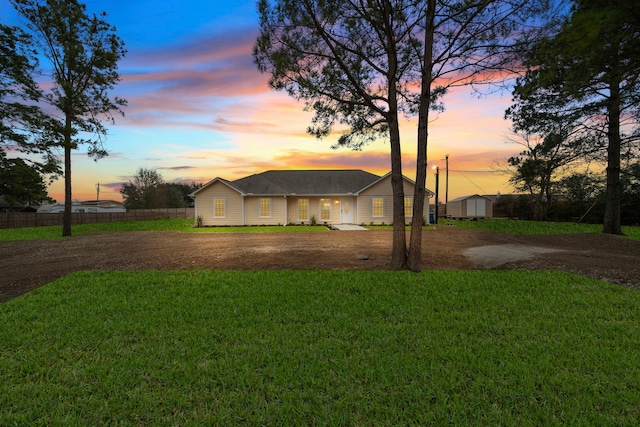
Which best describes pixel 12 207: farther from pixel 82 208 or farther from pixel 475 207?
pixel 475 207

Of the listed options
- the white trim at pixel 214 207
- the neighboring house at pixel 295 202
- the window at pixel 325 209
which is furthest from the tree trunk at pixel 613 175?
the white trim at pixel 214 207

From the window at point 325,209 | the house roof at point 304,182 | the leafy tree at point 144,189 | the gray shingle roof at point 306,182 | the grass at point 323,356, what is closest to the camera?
the grass at point 323,356

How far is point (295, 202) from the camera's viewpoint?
2548cm

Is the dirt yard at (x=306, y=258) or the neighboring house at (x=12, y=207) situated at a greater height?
the neighboring house at (x=12, y=207)

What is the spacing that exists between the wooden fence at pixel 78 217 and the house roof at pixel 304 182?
14.3 m

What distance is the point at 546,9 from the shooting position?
291 inches

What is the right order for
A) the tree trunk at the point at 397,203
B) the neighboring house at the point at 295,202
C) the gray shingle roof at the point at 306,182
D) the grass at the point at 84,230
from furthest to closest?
the gray shingle roof at the point at 306,182
the neighboring house at the point at 295,202
the grass at the point at 84,230
the tree trunk at the point at 397,203

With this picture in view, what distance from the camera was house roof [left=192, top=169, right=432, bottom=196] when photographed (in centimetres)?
2473

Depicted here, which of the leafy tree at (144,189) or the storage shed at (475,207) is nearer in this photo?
the storage shed at (475,207)

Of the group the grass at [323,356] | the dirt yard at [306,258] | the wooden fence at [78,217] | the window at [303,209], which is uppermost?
the window at [303,209]

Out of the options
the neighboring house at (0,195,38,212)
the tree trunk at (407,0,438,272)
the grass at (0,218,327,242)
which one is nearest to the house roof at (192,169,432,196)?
the grass at (0,218,327,242)

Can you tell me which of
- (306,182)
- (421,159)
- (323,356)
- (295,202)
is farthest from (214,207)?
(323,356)

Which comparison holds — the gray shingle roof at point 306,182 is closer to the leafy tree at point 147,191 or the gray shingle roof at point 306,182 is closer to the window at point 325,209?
the window at point 325,209

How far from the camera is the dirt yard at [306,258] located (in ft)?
26.2
